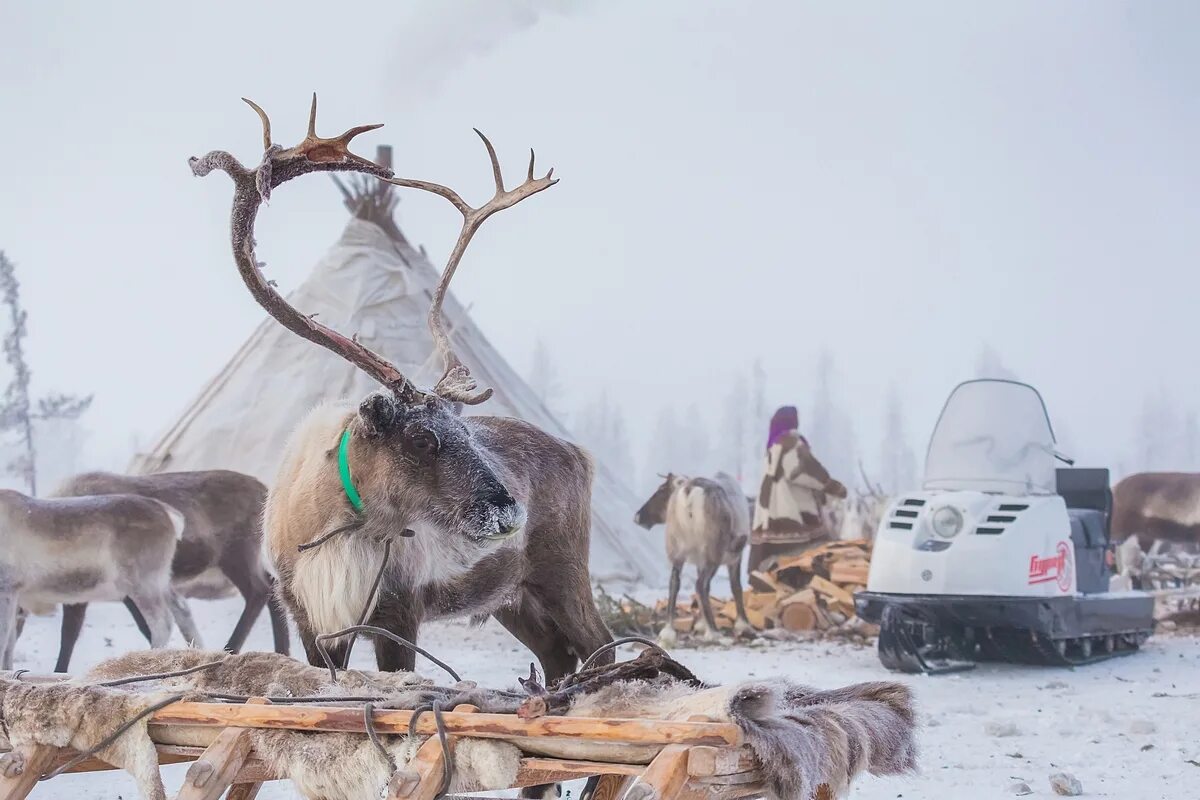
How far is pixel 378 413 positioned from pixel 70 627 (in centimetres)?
289

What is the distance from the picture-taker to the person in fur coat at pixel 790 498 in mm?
8195

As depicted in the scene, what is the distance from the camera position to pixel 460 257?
3205mm

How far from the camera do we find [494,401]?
23.8 feet

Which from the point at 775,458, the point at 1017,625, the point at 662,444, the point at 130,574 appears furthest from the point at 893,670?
the point at 662,444

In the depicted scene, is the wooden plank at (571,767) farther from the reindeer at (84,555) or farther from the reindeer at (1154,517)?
the reindeer at (1154,517)

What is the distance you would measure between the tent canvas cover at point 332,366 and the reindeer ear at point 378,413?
3.43 metres

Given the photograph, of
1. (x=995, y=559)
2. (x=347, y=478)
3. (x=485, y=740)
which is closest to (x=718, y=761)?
(x=485, y=740)

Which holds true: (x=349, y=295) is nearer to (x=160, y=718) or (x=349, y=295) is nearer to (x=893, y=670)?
(x=893, y=670)

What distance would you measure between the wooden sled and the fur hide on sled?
0.06 feet

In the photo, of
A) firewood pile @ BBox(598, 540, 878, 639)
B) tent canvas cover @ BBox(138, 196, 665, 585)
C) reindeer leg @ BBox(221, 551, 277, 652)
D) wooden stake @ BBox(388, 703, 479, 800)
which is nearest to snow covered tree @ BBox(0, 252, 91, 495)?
tent canvas cover @ BBox(138, 196, 665, 585)

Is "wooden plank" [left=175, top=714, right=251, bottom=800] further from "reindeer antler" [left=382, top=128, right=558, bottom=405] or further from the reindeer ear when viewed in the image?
"reindeer antler" [left=382, top=128, right=558, bottom=405]

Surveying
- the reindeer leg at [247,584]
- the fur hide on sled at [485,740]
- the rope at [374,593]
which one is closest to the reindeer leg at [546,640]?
the rope at [374,593]

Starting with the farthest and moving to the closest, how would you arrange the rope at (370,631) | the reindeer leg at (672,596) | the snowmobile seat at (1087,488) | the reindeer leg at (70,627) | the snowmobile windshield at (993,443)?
the reindeer leg at (672,596), the snowmobile seat at (1087,488), the snowmobile windshield at (993,443), the reindeer leg at (70,627), the rope at (370,631)

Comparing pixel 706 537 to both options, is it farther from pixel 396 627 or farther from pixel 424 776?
pixel 424 776
